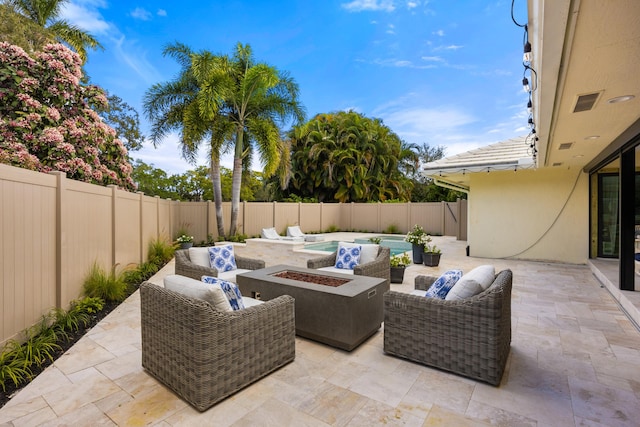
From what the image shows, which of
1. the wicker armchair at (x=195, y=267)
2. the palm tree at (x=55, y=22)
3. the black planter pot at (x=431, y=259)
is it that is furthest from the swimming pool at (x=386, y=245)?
the palm tree at (x=55, y=22)

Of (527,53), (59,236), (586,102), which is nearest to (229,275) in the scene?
(59,236)

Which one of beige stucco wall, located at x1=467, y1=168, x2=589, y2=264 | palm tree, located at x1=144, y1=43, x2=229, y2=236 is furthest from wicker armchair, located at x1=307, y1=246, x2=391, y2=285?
palm tree, located at x1=144, y1=43, x2=229, y2=236

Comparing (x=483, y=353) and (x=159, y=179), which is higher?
(x=159, y=179)

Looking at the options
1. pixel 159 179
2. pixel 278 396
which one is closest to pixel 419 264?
pixel 278 396

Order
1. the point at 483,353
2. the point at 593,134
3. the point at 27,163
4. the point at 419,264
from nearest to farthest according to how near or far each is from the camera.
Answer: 1. the point at 483,353
2. the point at 593,134
3. the point at 27,163
4. the point at 419,264

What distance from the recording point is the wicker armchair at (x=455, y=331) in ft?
8.59

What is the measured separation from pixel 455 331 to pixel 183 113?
11.2 meters

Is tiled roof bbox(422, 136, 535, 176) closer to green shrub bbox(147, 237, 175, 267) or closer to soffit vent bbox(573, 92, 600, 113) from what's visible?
soffit vent bbox(573, 92, 600, 113)

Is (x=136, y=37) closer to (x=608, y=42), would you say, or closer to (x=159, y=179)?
(x=159, y=179)

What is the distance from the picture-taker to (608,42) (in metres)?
2.15


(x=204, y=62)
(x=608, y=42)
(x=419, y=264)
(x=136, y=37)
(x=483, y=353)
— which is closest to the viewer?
(x=608, y=42)

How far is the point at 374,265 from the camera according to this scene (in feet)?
16.0

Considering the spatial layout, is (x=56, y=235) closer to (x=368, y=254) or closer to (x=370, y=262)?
(x=370, y=262)

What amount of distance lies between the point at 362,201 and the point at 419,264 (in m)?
12.2
